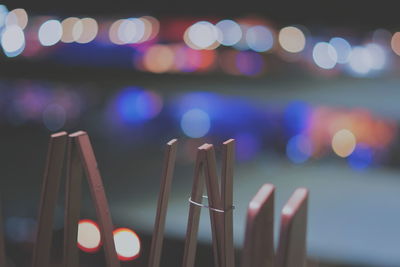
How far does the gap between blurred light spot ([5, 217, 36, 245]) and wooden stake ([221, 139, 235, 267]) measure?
3.89 m

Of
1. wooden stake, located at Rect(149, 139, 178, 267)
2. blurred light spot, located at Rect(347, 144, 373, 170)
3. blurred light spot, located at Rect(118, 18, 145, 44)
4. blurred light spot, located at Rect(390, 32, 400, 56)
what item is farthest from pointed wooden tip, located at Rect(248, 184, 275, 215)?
blurred light spot, located at Rect(390, 32, 400, 56)

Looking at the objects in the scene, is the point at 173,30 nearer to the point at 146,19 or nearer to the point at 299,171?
the point at 146,19

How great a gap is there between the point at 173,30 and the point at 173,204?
8.07 meters

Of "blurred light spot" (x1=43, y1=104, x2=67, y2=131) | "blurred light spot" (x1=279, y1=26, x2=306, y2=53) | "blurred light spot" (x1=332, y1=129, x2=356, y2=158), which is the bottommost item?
"blurred light spot" (x1=332, y1=129, x2=356, y2=158)

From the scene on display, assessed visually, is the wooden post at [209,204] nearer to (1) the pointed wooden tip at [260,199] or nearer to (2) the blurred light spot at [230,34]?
(1) the pointed wooden tip at [260,199]

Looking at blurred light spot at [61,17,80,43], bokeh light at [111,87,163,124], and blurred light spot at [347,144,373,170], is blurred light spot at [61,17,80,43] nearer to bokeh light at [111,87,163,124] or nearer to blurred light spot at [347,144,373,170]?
bokeh light at [111,87,163,124]

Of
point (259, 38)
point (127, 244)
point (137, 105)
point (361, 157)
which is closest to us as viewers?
point (127, 244)

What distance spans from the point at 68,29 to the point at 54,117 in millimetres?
3106

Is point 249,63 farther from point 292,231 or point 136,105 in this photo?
point 292,231

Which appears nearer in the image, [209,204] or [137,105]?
[209,204]

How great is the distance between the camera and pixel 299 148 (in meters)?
8.56

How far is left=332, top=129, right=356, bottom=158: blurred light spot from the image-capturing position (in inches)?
322

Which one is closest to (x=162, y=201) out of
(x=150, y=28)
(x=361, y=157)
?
(x=361, y=157)

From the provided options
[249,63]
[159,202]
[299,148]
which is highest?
[249,63]
